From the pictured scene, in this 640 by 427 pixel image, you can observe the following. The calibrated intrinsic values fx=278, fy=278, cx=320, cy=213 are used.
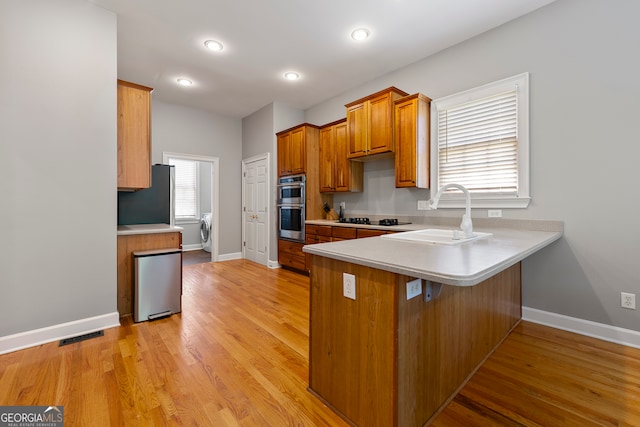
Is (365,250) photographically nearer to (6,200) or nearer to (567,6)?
(6,200)

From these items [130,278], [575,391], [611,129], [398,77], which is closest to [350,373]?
[575,391]

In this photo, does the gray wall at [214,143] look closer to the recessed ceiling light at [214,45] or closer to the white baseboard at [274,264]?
the white baseboard at [274,264]

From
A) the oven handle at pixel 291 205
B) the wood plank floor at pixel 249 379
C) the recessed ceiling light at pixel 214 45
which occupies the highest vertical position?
the recessed ceiling light at pixel 214 45

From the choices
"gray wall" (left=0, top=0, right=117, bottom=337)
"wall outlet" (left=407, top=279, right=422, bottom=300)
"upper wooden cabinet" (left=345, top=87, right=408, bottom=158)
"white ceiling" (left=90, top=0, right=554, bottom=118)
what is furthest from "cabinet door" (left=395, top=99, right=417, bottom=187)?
"gray wall" (left=0, top=0, right=117, bottom=337)

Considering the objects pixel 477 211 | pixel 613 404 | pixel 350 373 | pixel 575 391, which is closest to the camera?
pixel 350 373

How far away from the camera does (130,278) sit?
9.42 feet

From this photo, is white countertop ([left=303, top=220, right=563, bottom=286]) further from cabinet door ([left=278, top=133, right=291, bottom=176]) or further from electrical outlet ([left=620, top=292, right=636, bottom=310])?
cabinet door ([left=278, top=133, right=291, bottom=176])

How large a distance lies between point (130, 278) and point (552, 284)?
13.7ft

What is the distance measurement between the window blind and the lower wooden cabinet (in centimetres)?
240

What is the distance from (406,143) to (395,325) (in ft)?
8.80

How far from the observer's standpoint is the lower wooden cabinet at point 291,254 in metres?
4.57

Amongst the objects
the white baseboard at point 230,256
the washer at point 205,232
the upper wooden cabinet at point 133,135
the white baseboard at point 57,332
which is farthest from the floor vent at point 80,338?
the washer at point 205,232

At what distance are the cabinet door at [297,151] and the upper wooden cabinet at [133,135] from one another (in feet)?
7.49

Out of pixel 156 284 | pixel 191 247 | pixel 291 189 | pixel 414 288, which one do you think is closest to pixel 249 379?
pixel 414 288
